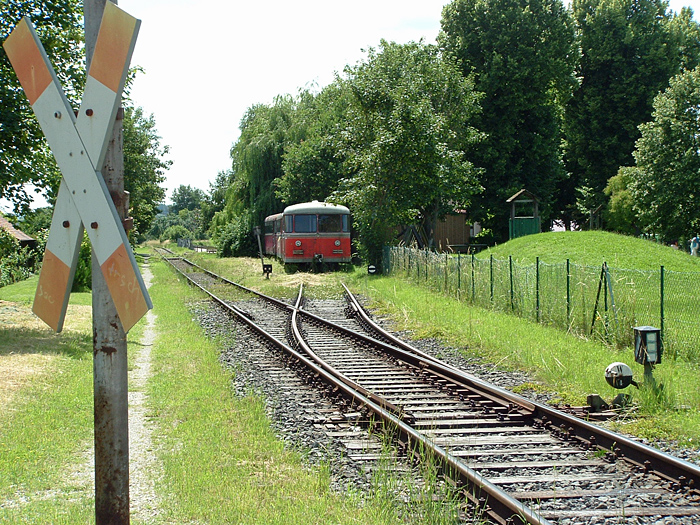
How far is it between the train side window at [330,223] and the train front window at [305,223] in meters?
0.28

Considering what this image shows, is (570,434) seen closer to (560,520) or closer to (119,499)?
(560,520)

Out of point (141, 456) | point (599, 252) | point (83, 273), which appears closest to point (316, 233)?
point (83, 273)

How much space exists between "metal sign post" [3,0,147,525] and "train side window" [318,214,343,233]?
88.3ft

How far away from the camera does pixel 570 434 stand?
6.54m

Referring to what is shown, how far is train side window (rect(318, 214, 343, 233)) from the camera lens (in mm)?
30172

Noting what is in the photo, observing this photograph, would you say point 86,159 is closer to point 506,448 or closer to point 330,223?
point 506,448

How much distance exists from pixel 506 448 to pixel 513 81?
34.5 m

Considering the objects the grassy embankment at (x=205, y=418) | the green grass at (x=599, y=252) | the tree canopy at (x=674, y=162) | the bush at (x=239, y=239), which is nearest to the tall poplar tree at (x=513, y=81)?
the tree canopy at (x=674, y=162)

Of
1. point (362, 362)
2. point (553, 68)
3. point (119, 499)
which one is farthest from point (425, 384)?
point (553, 68)

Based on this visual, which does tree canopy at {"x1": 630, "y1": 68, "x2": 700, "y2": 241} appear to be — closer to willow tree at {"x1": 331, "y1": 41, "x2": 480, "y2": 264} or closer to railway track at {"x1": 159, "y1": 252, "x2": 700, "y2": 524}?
willow tree at {"x1": 331, "y1": 41, "x2": 480, "y2": 264}

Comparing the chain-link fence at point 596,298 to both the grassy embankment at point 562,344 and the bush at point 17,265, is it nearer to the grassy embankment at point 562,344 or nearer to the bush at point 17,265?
the grassy embankment at point 562,344

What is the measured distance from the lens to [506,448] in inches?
246

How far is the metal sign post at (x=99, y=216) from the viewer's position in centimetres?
286

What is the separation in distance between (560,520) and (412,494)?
107cm
